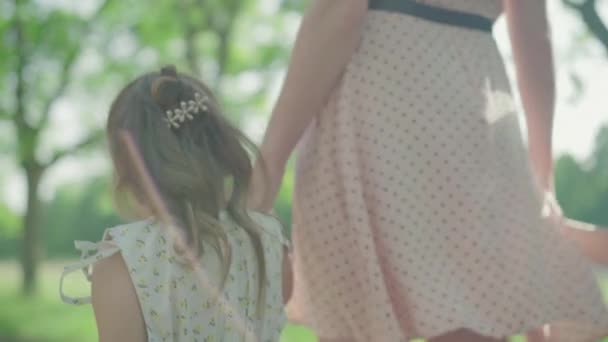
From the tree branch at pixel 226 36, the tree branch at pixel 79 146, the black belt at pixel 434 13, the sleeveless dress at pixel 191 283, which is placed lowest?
the tree branch at pixel 79 146

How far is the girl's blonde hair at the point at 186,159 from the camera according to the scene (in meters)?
2.01

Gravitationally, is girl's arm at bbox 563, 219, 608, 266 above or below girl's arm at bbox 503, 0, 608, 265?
below

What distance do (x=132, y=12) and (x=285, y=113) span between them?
41.9ft

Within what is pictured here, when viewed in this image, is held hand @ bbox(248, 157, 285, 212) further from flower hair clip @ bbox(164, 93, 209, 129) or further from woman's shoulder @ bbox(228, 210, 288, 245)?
flower hair clip @ bbox(164, 93, 209, 129)

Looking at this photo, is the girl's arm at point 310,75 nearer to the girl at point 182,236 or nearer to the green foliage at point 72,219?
the girl at point 182,236

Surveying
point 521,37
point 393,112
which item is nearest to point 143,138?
point 393,112

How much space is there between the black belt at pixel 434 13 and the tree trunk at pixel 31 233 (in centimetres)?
1251

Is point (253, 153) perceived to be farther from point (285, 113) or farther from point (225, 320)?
point (225, 320)

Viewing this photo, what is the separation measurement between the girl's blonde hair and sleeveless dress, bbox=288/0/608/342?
22 centimetres

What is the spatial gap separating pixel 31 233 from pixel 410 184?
44.7 ft

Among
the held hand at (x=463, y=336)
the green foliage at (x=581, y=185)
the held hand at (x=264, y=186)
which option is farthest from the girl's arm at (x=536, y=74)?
the green foliage at (x=581, y=185)

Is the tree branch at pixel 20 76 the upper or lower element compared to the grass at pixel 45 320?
upper

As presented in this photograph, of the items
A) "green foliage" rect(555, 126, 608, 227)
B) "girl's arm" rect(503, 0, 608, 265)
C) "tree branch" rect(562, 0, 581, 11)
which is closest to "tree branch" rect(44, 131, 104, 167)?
"green foliage" rect(555, 126, 608, 227)

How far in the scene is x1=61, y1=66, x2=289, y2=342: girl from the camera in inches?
76.3
